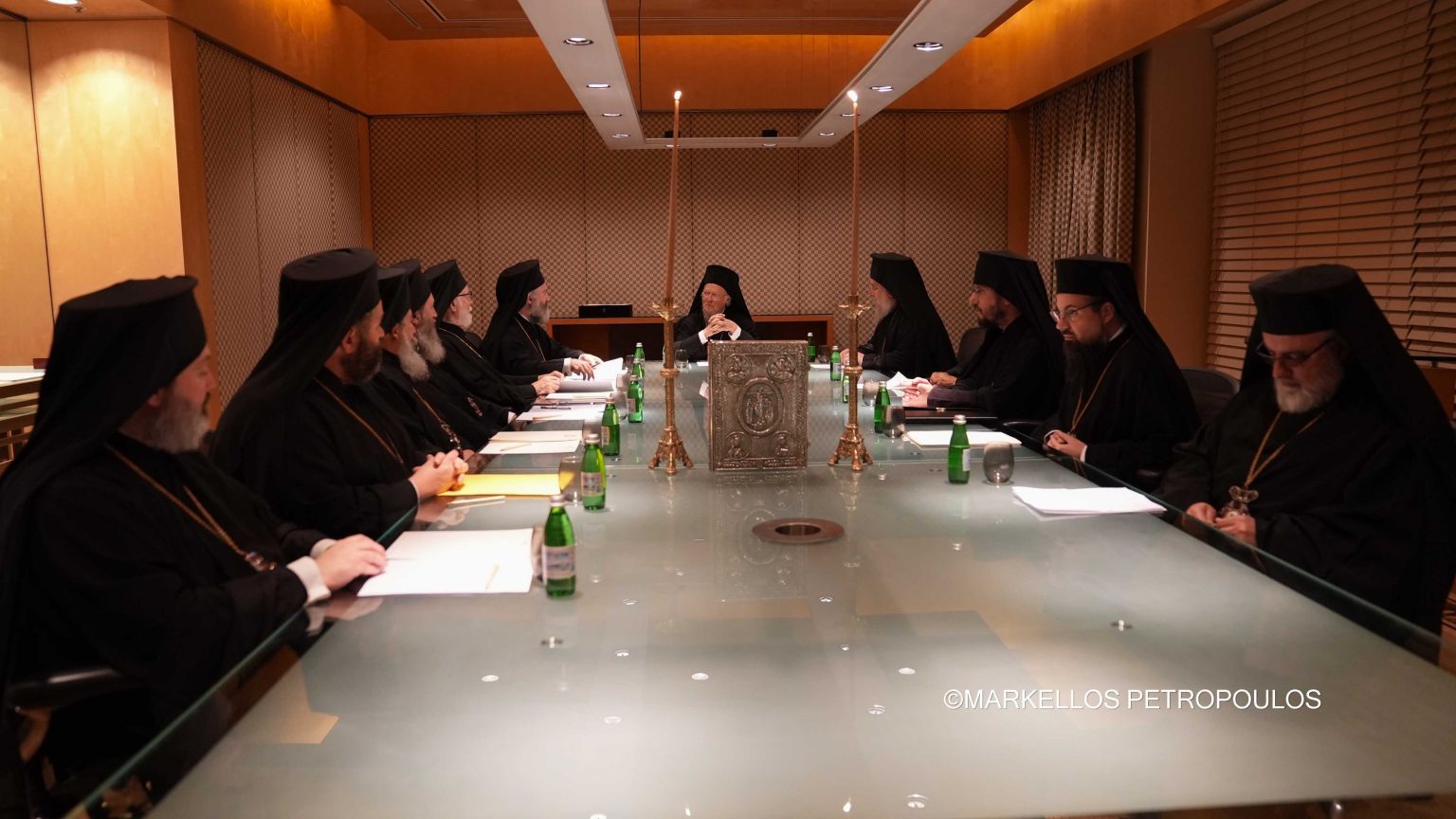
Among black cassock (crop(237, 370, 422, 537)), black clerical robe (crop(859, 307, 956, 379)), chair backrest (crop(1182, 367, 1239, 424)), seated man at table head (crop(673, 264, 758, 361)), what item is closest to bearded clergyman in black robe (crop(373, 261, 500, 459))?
black cassock (crop(237, 370, 422, 537))

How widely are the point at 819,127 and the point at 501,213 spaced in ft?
12.7

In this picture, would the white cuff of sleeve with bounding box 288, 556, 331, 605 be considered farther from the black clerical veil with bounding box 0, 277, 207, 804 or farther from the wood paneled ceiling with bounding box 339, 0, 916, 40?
the wood paneled ceiling with bounding box 339, 0, 916, 40

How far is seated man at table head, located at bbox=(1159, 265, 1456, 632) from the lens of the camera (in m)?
2.46

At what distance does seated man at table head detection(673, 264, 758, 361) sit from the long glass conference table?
16.6 ft

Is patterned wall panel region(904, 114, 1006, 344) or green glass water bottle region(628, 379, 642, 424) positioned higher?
patterned wall panel region(904, 114, 1006, 344)

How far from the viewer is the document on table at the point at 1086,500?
2.39 meters

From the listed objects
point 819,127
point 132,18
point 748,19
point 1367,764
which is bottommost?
point 1367,764

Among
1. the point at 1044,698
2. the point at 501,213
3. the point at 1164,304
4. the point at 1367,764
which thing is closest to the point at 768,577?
the point at 1044,698

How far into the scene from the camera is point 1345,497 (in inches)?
102

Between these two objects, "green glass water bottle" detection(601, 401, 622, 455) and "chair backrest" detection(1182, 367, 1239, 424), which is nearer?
"green glass water bottle" detection(601, 401, 622, 455)

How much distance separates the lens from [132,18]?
5.58 m

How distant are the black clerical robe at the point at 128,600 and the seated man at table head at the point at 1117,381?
8.73ft

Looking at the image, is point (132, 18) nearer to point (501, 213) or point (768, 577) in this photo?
point (501, 213)

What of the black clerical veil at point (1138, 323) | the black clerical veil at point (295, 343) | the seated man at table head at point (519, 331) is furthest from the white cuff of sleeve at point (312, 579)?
A: the seated man at table head at point (519, 331)
